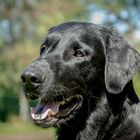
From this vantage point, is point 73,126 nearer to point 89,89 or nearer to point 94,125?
point 94,125

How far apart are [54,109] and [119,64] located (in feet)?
3.11

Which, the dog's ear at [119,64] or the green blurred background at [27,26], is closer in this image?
the dog's ear at [119,64]

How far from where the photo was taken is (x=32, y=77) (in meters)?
5.95

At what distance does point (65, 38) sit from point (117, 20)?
3725cm

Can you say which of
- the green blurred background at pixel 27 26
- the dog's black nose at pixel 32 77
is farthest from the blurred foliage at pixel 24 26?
the dog's black nose at pixel 32 77

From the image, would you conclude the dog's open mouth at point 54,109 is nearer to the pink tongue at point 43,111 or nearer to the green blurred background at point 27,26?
the pink tongue at point 43,111

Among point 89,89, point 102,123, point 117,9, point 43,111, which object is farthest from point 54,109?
point 117,9

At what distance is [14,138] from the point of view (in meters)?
32.1

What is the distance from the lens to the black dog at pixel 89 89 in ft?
20.7

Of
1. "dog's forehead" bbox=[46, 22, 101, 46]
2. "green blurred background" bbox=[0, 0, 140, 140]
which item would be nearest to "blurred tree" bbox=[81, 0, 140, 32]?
"green blurred background" bbox=[0, 0, 140, 140]

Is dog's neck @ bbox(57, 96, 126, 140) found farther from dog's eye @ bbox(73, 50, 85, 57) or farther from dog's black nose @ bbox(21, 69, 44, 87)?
dog's black nose @ bbox(21, 69, 44, 87)

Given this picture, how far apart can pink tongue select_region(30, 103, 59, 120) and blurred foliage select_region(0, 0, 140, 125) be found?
3199cm

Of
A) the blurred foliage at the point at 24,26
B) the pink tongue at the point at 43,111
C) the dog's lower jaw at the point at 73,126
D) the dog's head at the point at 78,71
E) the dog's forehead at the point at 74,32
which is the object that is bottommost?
the blurred foliage at the point at 24,26

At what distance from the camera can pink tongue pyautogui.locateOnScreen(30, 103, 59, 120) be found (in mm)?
6250
